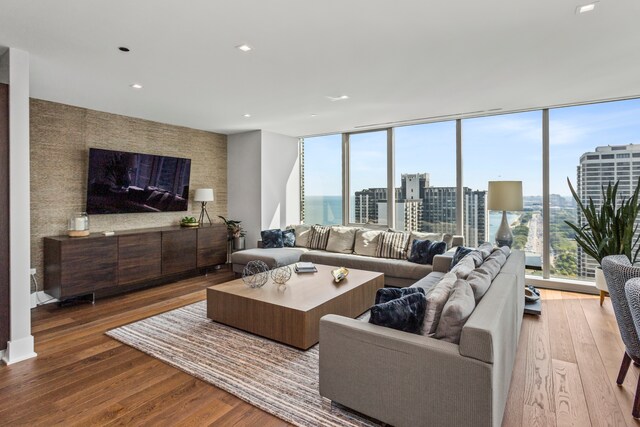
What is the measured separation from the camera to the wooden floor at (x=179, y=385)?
2.04 m

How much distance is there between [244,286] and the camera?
3.56 meters

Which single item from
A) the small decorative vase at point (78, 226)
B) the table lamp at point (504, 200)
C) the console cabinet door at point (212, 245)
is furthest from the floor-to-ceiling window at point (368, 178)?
the small decorative vase at point (78, 226)

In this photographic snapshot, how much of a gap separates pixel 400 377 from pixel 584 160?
14.8 ft

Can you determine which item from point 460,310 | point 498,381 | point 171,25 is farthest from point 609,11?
point 171,25

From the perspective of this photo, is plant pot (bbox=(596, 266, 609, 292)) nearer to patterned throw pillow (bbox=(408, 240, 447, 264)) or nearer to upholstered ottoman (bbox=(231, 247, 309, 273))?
patterned throw pillow (bbox=(408, 240, 447, 264))

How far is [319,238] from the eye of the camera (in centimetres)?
572

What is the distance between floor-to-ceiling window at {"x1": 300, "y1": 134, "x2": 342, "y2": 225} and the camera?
21.7ft

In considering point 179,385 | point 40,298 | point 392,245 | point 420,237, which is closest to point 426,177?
point 420,237

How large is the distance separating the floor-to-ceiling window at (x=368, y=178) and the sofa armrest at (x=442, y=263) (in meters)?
1.96

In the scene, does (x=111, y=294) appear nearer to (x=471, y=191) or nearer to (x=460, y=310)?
(x=460, y=310)

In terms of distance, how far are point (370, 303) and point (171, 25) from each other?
126 inches

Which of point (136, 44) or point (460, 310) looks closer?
point (460, 310)

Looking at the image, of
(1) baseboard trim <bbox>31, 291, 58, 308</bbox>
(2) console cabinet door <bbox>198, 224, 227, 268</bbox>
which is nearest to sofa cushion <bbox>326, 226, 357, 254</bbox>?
(2) console cabinet door <bbox>198, 224, 227, 268</bbox>

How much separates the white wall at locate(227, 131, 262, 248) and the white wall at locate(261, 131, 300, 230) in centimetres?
14
